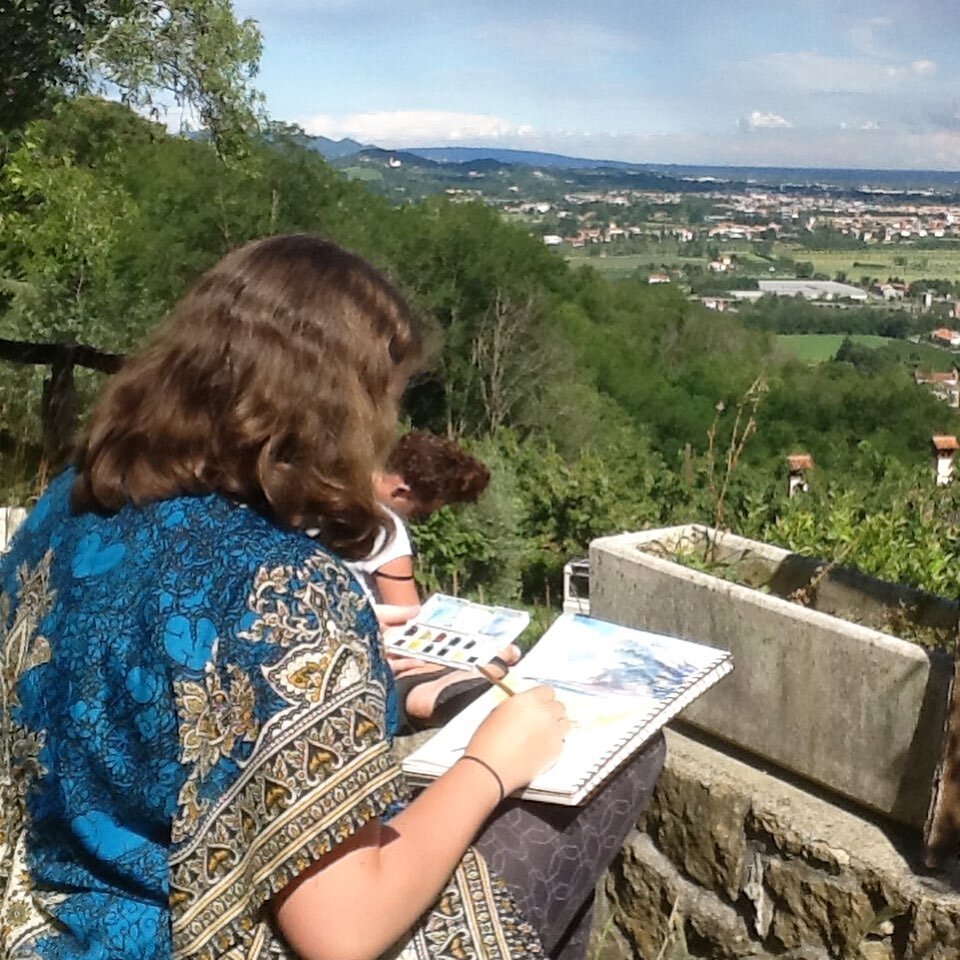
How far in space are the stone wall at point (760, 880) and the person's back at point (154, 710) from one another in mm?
921

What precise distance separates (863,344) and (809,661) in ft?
146

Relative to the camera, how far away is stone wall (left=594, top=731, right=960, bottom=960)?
196cm

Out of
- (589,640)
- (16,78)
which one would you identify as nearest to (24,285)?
(16,78)

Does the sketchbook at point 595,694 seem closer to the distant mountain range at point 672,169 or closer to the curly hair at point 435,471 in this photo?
the curly hair at point 435,471

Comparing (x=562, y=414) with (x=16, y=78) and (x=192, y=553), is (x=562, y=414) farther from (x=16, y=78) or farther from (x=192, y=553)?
(x=192, y=553)

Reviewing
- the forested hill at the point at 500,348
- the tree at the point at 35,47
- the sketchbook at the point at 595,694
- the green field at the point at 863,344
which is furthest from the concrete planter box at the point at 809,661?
the green field at the point at 863,344

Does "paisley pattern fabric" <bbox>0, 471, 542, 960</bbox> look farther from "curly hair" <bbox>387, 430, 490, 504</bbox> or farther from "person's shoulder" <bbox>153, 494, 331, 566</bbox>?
"curly hair" <bbox>387, 430, 490, 504</bbox>

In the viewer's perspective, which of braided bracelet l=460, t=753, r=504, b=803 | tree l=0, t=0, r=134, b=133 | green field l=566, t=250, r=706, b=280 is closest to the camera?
braided bracelet l=460, t=753, r=504, b=803

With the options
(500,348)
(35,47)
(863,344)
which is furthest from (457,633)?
(863,344)

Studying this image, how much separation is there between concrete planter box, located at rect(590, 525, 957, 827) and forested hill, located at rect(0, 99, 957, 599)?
44 cm

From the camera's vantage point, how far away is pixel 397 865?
131 centimetres

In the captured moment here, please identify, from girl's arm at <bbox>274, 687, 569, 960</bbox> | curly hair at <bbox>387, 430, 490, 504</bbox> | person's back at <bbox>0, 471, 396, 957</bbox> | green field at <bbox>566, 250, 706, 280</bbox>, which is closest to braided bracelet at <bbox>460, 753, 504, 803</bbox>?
girl's arm at <bbox>274, 687, 569, 960</bbox>

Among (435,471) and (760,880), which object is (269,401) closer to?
(760,880)

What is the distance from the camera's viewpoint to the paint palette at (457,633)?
1923mm
